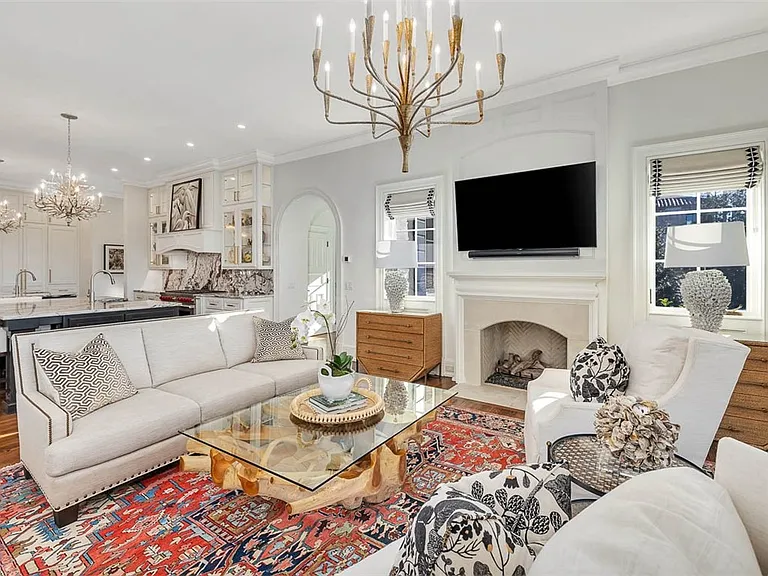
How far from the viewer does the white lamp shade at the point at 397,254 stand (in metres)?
4.67

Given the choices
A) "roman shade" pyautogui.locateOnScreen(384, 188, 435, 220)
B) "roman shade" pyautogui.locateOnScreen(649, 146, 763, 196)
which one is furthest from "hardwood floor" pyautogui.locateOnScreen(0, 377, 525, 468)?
"roman shade" pyautogui.locateOnScreen(649, 146, 763, 196)

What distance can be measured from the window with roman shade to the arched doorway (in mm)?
3611

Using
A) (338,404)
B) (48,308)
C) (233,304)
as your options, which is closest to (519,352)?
(338,404)

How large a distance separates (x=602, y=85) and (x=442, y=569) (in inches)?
163

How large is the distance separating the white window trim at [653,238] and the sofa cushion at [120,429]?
3.60 metres

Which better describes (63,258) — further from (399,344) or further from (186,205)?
(399,344)

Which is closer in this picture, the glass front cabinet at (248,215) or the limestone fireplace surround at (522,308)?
the limestone fireplace surround at (522,308)

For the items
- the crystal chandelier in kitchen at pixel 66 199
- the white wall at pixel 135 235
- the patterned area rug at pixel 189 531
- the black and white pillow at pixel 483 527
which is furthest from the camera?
the white wall at pixel 135 235

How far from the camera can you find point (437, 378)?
16.0 feet

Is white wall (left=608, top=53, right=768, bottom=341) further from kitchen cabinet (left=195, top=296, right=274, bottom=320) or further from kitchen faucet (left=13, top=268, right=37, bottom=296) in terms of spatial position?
kitchen faucet (left=13, top=268, right=37, bottom=296)

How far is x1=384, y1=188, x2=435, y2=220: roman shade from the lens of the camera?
16.2 ft

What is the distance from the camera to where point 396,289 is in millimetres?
4879

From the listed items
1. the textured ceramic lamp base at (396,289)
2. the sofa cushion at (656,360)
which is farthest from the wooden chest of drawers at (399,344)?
the sofa cushion at (656,360)

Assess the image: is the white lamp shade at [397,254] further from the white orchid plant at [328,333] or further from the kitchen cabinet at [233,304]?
the kitchen cabinet at [233,304]
